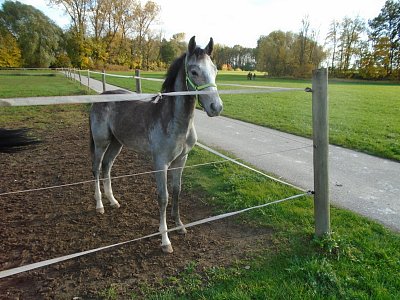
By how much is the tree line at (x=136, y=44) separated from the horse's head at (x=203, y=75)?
1917 inches

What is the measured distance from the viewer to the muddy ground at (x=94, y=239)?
8.27ft

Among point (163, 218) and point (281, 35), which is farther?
point (281, 35)

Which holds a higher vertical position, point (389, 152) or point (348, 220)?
point (389, 152)

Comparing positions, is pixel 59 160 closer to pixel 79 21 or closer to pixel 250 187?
pixel 250 187

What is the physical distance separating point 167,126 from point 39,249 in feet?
6.19

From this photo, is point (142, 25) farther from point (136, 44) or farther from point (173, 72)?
point (173, 72)

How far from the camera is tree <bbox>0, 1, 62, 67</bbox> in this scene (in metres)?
47.1

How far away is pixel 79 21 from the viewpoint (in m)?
48.8

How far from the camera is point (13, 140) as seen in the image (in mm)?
2691

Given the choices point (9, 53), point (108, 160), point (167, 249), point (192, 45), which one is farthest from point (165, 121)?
point (9, 53)

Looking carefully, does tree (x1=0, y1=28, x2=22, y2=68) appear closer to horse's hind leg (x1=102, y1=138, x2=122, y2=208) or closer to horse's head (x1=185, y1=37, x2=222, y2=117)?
horse's hind leg (x1=102, y1=138, x2=122, y2=208)

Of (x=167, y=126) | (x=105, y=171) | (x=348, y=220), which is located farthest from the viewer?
(x=105, y=171)

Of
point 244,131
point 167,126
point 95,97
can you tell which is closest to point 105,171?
point 167,126

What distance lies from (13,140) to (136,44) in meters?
58.4
